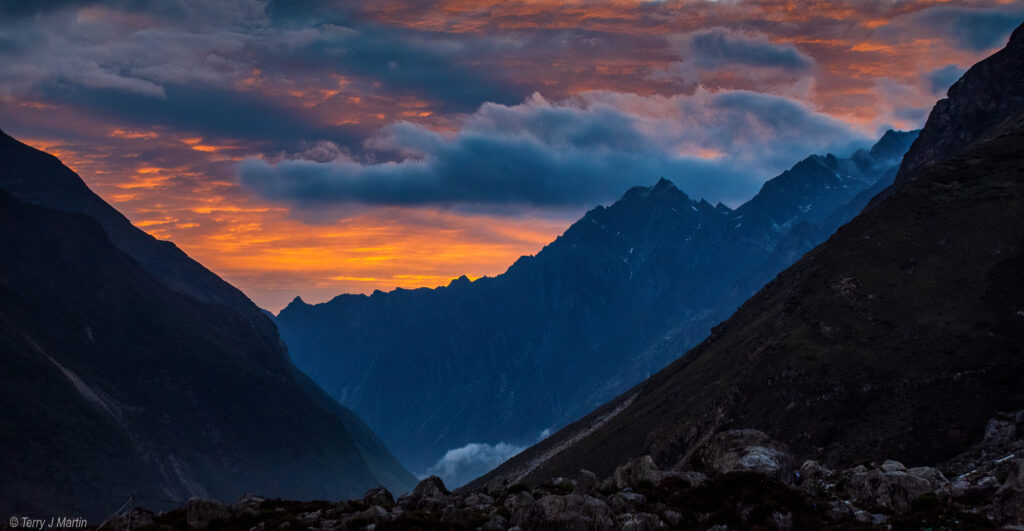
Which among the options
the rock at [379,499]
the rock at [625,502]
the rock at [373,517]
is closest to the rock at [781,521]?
the rock at [625,502]

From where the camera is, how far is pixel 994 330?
17175cm

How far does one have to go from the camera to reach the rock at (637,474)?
68000 millimetres

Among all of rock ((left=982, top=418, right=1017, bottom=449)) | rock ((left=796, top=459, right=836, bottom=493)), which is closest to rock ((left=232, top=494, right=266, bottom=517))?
rock ((left=796, top=459, right=836, bottom=493))

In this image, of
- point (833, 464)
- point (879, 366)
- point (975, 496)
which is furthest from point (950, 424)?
point (975, 496)

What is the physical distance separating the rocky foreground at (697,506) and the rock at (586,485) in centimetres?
13

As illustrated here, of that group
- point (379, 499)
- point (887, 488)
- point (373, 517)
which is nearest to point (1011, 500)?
point (887, 488)

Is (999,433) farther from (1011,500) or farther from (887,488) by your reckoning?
(1011,500)

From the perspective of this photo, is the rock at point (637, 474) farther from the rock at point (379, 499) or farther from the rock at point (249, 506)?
the rock at point (249, 506)

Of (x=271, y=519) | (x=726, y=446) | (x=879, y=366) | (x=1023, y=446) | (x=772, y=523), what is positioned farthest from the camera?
(x=879, y=366)

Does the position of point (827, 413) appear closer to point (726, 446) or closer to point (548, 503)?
point (726, 446)

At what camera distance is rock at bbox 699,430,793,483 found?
6888 cm

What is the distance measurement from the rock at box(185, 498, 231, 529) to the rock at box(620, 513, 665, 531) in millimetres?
34120

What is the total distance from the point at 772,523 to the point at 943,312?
538 feet

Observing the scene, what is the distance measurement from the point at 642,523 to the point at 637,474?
1965 centimetres
